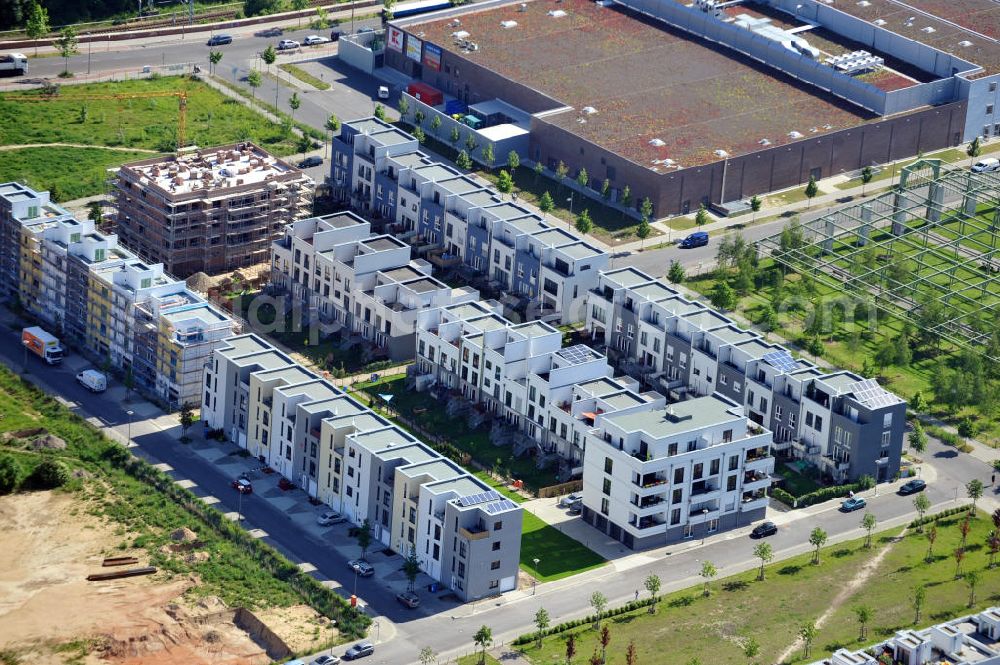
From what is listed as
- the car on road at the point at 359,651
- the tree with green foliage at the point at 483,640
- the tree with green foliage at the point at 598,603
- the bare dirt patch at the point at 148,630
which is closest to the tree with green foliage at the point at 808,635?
the tree with green foliage at the point at 598,603

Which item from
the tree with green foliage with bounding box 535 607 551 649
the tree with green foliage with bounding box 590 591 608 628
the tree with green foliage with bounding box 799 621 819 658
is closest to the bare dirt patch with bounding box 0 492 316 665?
the tree with green foliage with bounding box 535 607 551 649

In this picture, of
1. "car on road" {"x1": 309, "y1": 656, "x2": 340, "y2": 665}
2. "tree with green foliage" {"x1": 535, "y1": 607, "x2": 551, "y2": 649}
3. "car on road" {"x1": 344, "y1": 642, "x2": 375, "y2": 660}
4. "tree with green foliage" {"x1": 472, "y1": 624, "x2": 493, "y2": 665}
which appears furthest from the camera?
"tree with green foliage" {"x1": 535, "y1": 607, "x2": 551, "y2": 649}

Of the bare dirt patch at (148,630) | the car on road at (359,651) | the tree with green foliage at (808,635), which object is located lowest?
the bare dirt patch at (148,630)

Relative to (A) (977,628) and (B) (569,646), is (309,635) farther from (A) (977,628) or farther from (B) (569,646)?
(A) (977,628)

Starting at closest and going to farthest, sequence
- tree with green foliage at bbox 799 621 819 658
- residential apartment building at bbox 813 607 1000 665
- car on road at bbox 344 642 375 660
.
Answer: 1. residential apartment building at bbox 813 607 1000 665
2. car on road at bbox 344 642 375 660
3. tree with green foliage at bbox 799 621 819 658

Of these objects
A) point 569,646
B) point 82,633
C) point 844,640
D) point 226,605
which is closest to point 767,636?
point 844,640

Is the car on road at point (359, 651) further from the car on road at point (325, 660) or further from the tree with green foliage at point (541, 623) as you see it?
the tree with green foliage at point (541, 623)

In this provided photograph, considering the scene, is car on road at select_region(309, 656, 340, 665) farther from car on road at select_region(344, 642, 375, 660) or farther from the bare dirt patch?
the bare dirt patch
